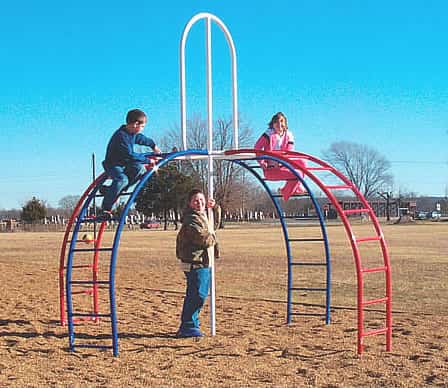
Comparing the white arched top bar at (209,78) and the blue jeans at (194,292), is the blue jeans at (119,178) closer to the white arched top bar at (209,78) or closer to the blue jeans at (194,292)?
the white arched top bar at (209,78)

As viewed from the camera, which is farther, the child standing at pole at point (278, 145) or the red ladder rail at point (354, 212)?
the child standing at pole at point (278, 145)

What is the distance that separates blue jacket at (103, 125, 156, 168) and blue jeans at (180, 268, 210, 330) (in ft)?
4.81

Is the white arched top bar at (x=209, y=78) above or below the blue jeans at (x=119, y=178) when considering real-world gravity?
above

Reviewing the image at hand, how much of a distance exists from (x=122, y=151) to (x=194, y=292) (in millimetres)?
1870

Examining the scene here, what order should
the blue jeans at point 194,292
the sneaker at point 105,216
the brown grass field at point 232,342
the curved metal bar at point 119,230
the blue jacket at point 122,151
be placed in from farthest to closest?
1. the blue jeans at point 194,292
2. the sneaker at point 105,216
3. the blue jacket at point 122,151
4. the curved metal bar at point 119,230
5. the brown grass field at point 232,342

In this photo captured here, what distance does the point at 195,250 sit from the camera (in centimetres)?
838

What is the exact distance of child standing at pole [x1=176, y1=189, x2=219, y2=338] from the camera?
831 cm

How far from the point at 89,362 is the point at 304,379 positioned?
227 cm

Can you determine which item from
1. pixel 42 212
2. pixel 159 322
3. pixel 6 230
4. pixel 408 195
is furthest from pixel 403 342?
pixel 408 195

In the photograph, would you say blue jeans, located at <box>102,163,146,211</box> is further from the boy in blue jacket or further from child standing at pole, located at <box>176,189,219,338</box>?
child standing at pole, located at <box>176,189,219,338</box>

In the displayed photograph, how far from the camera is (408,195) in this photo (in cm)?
12744

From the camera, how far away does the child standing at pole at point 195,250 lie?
8.31m

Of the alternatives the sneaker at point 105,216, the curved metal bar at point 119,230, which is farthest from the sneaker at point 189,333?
the sneaker at point 105,216

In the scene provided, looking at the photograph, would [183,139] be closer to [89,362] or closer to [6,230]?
[89,362]
